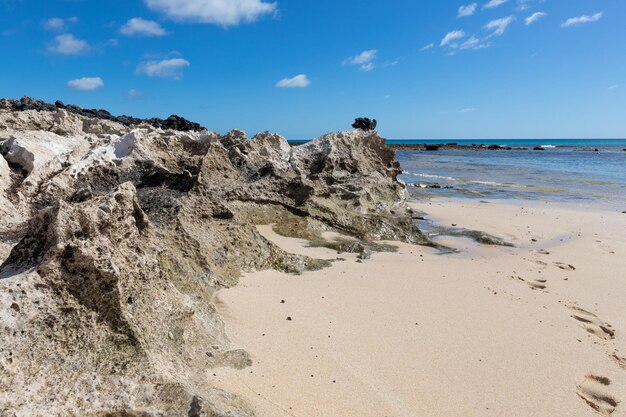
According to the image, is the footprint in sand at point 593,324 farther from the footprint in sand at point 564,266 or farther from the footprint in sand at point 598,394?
the footprint in sand at point 564,266

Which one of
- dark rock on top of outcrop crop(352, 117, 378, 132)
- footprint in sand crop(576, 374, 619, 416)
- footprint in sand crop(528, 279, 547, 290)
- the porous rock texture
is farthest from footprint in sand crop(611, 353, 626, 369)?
dark rock on top of outcrop crop(352, 117, 378, 132)

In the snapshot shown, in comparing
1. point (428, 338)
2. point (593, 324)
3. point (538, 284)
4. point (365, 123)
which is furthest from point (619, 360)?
point (365, 123)

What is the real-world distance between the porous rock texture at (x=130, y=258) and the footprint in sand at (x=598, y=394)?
2902 mm

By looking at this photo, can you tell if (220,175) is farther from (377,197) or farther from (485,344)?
(485,344)

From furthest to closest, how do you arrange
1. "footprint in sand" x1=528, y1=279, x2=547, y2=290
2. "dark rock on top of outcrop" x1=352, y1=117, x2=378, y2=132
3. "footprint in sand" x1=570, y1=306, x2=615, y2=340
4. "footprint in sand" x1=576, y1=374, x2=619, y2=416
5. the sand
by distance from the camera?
1. "dark rock on top of outcrop" x1=352, y1=117, x2=378, y2=132
2. "footprint in sand" x1=528, y1=279, x2=547, y2=290
3. "footprint in sand" x1=570, y1=306, x2=615, y2=340
4. "footprint in sand" x1=576, y1=374, x2=619, y2=416
5. the sand

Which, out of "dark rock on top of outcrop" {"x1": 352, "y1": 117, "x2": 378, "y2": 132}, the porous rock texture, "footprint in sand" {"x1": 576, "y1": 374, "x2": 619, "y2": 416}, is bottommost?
"footprint in sand" {"x1": 576, "y1": 374, "x2": 619, "y2": 416}

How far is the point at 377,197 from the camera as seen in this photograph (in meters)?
11.5

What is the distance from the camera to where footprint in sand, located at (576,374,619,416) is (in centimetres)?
382

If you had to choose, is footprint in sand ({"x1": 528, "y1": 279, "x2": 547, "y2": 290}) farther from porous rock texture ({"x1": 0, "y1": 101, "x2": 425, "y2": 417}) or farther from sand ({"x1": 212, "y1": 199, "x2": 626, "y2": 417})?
porous rock texture ({"x1": 0, "y1": 101, "x2": 425, "y2": 417})

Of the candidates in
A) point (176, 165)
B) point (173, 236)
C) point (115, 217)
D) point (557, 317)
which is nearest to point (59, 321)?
point (115, 217)

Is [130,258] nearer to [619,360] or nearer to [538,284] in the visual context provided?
[619,360]

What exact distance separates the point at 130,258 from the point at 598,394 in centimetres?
407

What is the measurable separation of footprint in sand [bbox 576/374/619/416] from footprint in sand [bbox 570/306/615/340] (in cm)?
115

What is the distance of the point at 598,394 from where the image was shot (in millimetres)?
4020
